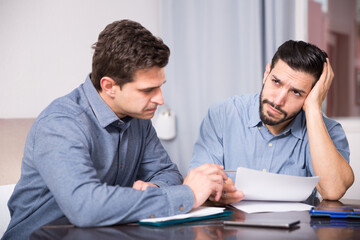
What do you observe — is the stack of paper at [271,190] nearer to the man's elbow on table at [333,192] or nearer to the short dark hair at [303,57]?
the man's elbow on table at [333,192]

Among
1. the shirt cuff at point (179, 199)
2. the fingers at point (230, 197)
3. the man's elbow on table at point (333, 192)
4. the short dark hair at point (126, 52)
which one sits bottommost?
the man's elbow on table at point (333, 192)

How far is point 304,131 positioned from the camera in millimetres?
1874

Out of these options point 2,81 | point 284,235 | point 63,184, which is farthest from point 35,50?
point 284,235

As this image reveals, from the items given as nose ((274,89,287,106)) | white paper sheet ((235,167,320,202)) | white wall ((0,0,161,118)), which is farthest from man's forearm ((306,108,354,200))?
white wall ((0,0,161,118))

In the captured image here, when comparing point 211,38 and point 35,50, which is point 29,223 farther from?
point 211,38

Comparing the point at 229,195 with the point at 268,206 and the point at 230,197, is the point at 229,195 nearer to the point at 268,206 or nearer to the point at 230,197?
the point at 230,197

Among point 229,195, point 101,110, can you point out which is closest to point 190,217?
point 229,195

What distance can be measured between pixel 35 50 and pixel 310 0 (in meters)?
1.95

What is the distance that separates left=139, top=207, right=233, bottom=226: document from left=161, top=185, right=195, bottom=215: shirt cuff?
0.02 metres

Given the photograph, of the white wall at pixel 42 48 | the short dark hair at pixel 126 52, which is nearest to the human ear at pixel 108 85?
the short dark hair at pixel 126 52

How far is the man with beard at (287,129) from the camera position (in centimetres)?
168

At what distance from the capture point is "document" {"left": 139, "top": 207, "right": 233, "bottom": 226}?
109cm

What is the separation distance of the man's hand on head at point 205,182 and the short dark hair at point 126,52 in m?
0.36

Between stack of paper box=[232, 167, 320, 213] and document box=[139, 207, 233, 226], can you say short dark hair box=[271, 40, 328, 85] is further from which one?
document box=[139, 207, 233, 226]
